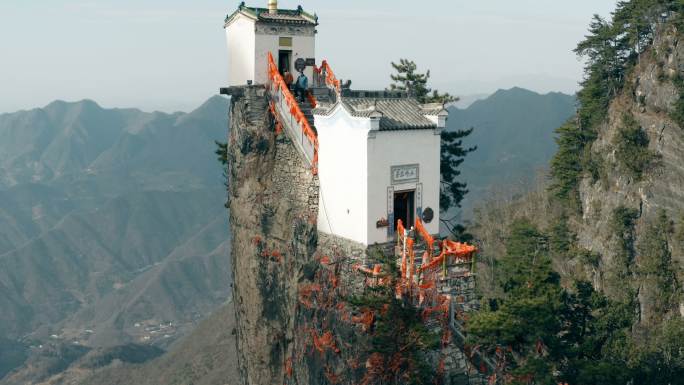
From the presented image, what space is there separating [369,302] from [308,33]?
1431 centimetres

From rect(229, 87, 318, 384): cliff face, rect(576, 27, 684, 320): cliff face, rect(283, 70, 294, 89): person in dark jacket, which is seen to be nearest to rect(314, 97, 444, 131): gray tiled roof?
rect(229, 87, 318, 384): cliff face

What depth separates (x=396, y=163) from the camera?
2527 cm

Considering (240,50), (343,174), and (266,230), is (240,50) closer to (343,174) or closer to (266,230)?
(266,230)

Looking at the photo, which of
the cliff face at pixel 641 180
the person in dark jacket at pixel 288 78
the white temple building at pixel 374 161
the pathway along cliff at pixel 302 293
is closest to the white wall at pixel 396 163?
the white temple building at pixel 374 161

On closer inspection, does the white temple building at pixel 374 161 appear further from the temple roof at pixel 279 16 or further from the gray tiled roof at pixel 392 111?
the temple roof at pixel 279 16

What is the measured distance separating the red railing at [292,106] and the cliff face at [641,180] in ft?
83.3

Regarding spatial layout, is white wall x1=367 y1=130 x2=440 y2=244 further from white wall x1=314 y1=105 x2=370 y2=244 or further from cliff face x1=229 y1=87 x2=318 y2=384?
cliff face x1=229 y1=87 x2=318 y2=384

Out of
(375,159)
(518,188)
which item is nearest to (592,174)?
(375,159)

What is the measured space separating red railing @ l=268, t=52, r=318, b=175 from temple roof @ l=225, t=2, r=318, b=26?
1.46 metres

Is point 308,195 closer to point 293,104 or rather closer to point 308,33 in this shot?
point 293,104

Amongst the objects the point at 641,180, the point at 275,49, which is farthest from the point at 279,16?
the point at 641,180

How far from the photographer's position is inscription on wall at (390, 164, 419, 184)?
2528 centimetres

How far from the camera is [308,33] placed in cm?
3219

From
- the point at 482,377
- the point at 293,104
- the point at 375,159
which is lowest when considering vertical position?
the point at 482,377
